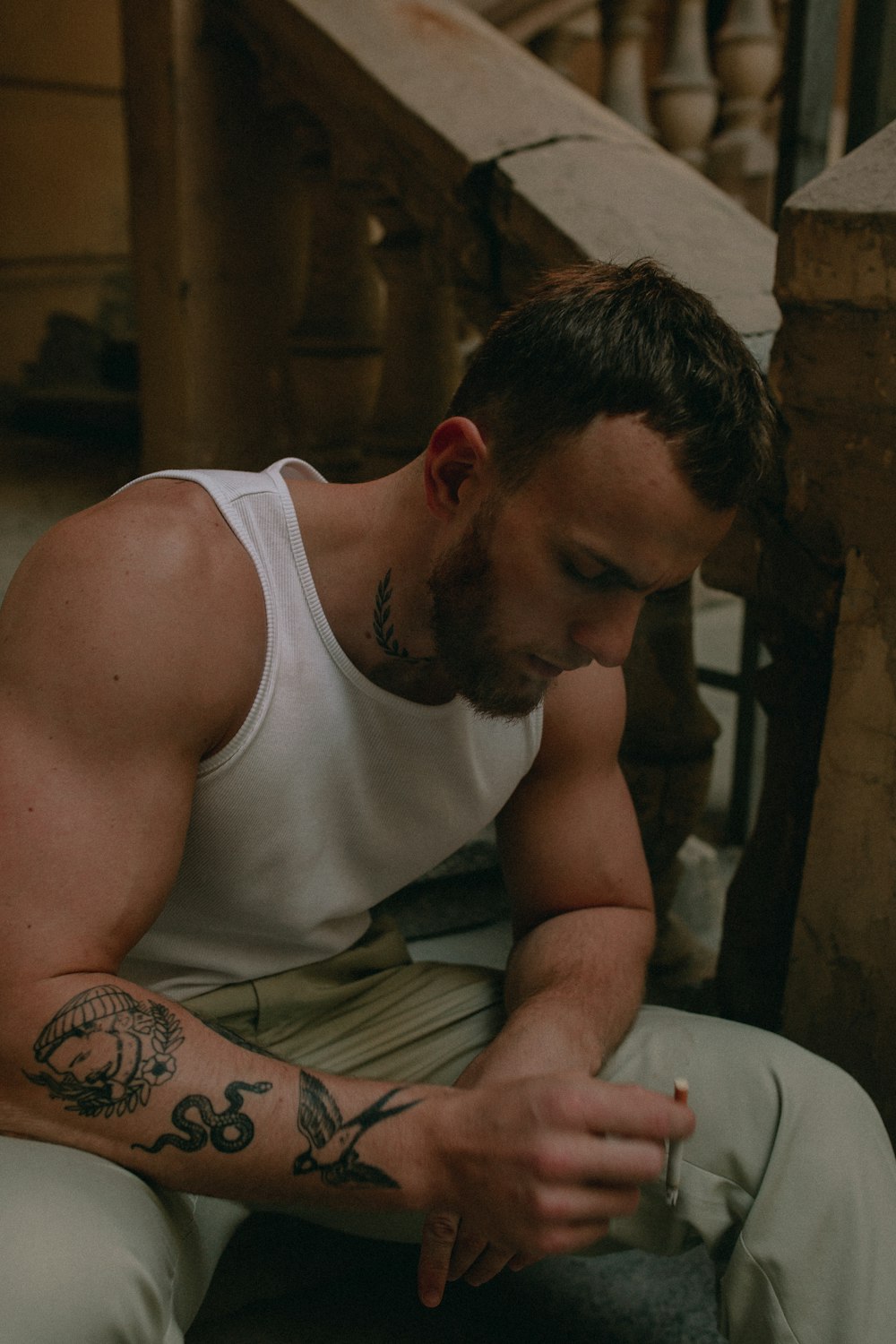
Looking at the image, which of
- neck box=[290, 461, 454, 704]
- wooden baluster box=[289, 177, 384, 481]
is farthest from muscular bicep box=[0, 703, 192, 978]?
wooden baluster box=[289, 177, 384, 481]

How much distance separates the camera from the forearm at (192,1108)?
1.51 m

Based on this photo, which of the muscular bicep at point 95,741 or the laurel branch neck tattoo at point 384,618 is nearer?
the muscular bicep at point 95,741

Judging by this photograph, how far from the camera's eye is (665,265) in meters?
2.46

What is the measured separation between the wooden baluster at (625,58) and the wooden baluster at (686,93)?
22cm

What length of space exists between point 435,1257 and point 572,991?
41cm

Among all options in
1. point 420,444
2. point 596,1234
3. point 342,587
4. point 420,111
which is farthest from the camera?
point 420,444

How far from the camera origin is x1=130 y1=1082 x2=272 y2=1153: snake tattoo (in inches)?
60.3

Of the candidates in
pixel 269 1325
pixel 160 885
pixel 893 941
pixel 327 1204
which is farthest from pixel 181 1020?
pixel 893 941

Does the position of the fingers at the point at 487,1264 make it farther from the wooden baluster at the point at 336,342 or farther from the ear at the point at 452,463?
the wooden baluster at the point at 336,342

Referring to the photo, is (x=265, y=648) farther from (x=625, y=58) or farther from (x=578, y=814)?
(x=625, y=58)

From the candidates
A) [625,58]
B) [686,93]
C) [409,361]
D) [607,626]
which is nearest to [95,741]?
[607,626]

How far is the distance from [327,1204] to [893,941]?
3.41 feet

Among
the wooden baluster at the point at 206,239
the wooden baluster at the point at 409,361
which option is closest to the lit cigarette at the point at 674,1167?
the wooden baluster at the point at 409,361

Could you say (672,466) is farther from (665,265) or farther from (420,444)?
(420,444)
